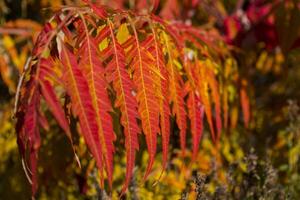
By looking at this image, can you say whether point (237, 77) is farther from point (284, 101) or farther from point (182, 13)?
point (284, 101)

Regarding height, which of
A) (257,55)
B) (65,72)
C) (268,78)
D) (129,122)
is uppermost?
(65,72)

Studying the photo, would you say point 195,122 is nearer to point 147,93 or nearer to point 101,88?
point 147,93

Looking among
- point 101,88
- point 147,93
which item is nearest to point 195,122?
point 147,93

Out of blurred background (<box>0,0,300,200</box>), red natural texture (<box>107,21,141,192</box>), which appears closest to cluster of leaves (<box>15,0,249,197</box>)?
red natural texture (<box>107,21,141,192</box>)

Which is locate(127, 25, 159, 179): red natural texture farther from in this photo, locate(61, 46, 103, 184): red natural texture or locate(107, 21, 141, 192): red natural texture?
locate(61, 46, 103, 184): red natural texture

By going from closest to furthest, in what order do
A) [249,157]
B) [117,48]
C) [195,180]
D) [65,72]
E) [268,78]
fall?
[65,72] < [117,48] < [195,180] < [249,157] < [268,78]

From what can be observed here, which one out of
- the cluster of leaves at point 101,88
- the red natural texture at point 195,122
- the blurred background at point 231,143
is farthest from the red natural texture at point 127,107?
the blurred background at point 231,143

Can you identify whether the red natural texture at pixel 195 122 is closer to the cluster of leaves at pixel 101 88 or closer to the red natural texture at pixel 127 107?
the cluster of leaves at pixel 101 88

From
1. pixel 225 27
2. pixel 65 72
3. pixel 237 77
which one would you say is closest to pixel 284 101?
pixel 225 27
